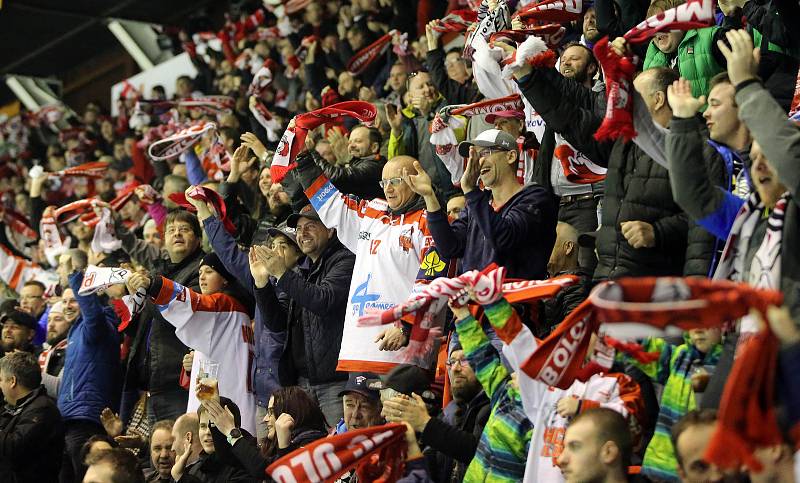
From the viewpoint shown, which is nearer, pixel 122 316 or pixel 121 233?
pixel 122 316

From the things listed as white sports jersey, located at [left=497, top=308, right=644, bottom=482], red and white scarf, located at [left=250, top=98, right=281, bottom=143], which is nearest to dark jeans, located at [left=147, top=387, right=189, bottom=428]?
white sports jersey, located at [left=497, top=308, right=644, bottom=482]

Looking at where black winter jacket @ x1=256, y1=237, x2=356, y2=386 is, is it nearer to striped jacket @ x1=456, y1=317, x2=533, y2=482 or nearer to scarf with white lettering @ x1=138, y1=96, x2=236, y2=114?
striped jacket @ x1=456, y1=317, x2=533, y2=482

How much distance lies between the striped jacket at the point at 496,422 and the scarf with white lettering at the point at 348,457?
306 millimetres

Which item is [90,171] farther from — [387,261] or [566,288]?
[566,288]

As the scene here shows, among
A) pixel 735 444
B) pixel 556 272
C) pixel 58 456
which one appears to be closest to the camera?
pixel 735 444

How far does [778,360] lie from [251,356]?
439 cm

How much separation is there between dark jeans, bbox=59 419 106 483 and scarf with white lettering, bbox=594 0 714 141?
13.2 feet

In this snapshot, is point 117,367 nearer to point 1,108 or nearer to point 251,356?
point 251,356

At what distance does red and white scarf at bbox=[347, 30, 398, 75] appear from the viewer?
10547mm

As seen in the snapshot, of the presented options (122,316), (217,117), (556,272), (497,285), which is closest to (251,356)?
(122,316)

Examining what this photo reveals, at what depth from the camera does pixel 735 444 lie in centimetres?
304

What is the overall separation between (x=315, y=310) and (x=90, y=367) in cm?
195

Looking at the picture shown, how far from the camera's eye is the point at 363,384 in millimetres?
5711

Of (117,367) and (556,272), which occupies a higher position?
(556,272)
